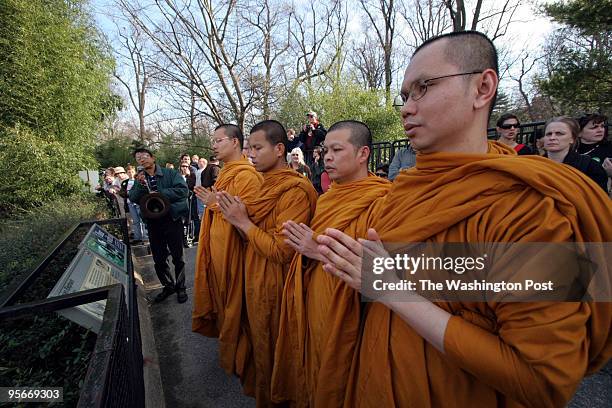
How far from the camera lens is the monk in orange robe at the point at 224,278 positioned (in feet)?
7.94

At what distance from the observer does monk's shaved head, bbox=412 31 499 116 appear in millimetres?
969

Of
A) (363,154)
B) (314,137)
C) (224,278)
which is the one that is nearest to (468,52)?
(363,154)

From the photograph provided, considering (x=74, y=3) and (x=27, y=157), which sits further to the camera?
(x=74, y=3)

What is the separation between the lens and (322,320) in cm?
155

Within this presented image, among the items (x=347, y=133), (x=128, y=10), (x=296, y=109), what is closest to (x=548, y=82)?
(x=347, y=133)

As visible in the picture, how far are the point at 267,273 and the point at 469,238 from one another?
1.63m

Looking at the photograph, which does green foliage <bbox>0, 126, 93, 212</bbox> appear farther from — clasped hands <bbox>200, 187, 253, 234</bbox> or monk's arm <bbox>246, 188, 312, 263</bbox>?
monk's arm <bbox>246, 188, 312, 263</bbox>

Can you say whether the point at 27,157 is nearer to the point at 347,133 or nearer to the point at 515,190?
the point at 347,133

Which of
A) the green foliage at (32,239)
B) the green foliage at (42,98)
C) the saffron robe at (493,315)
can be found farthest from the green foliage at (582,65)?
the green foliage at (42,98)

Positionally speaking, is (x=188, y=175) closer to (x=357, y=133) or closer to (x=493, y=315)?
(x=357, y=133)

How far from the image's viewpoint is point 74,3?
28.8 feet

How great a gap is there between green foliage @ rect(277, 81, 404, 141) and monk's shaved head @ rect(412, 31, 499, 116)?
1269 cm

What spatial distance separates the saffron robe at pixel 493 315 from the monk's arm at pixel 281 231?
100cm

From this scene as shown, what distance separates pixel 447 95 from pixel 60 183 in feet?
33.1
